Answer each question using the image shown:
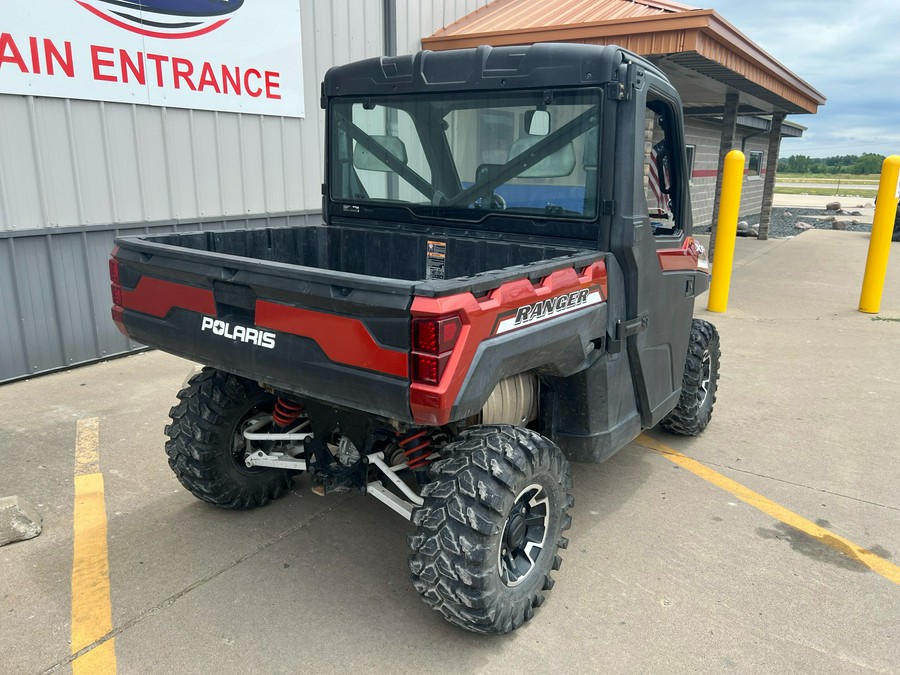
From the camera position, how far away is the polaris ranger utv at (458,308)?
253cm

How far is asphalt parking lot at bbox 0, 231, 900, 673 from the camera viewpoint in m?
2.77

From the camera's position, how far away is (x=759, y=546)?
360cm

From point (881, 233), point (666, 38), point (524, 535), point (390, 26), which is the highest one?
point (390, 26)

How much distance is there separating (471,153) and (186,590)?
2.51 m

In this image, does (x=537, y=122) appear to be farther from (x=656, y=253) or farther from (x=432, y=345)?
(x=432, y=345)

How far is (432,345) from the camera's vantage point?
232 centimetres

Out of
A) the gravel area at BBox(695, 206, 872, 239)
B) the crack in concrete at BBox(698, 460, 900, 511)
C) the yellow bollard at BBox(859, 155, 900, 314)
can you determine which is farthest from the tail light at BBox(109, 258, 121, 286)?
the gravel area at BBox(695, 206, 872, 239)

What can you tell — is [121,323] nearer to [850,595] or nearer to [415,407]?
[415,407]

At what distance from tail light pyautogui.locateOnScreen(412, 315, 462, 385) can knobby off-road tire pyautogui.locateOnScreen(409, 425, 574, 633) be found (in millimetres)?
548

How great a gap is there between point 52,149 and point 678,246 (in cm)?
507

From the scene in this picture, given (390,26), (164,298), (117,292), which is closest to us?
(164,298)

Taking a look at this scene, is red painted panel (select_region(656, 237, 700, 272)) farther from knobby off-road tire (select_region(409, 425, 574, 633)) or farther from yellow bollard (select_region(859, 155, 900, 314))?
yellow bollard (select_region(859, 155, 900, 314))

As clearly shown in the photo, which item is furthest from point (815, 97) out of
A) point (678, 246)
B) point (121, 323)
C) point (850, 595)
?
point (121, 323)

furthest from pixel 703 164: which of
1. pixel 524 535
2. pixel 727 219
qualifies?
pixel 524 535
